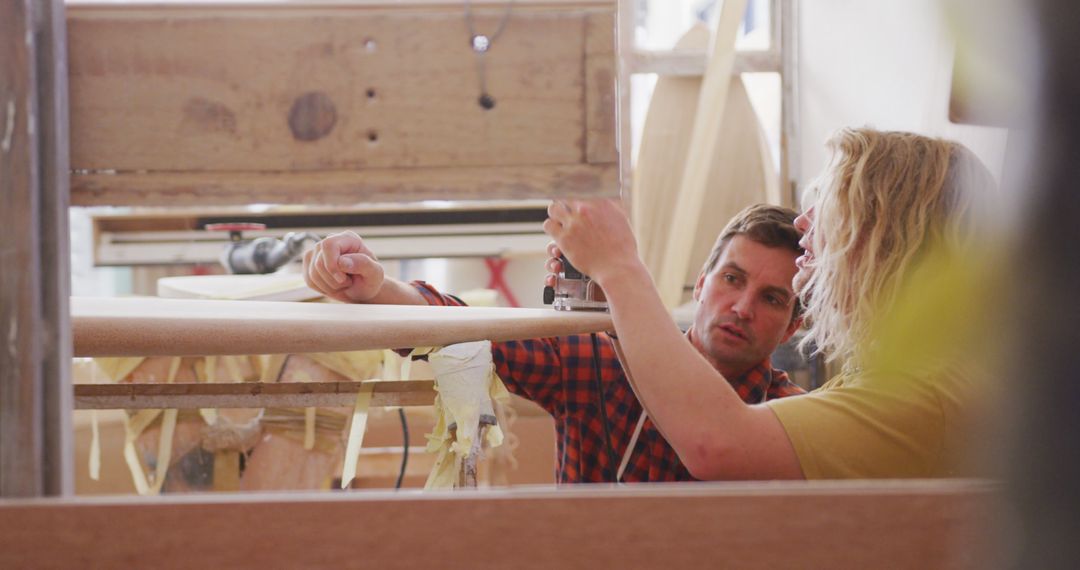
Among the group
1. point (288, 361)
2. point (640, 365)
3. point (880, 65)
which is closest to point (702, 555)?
point (640, 365)

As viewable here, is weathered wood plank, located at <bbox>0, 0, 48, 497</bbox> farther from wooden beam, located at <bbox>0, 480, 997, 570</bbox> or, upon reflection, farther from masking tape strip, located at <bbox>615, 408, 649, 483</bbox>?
masking tape strip, located at <bbox>615, 408, 649, 483</bbox>

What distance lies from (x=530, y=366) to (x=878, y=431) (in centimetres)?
62

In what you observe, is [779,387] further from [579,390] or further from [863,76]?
[863,76]

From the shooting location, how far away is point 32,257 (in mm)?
484

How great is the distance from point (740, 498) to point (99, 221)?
3413 mm

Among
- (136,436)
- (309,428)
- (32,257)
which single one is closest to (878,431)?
(32,257)

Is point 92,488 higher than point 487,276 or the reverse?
the reverse

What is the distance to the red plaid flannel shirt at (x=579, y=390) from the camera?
5.10 ft

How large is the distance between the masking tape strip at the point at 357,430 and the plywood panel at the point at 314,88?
871 millimetres

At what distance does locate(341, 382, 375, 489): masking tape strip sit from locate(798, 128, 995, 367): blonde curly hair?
0.67m

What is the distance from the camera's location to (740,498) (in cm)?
45

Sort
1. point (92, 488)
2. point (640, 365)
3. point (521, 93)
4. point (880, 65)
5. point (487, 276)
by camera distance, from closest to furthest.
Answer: point (521, 93)
point (640, 365)
point (880, 65)
point (92, 488)
point (487, 276)

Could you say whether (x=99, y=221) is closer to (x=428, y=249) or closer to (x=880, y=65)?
(x=428, y=249)

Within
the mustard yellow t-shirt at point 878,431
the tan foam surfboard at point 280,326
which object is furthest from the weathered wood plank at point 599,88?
the mustard yellow t-shirt at point 878,431
